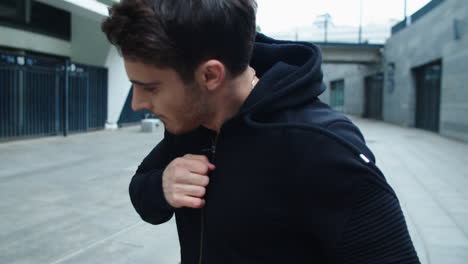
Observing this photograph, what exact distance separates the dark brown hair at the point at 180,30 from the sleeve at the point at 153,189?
0.37 m

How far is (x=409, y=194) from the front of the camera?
6527 millimetres

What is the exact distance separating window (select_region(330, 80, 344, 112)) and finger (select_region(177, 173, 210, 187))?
123 feet

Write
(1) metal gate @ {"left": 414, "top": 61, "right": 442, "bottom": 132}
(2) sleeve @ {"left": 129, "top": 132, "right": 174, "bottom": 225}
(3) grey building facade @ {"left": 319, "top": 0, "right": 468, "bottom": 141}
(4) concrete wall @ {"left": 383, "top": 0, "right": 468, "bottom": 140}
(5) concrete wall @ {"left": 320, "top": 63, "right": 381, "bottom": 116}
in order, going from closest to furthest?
(2) sleeve @ {"left": 129, "top": 132, "right": 174, "bottom": 225}, (4) concrete wall @ {"left": 383, "top": 0, "right": 468, "bottom": 140}, (3) grey building facade @ {"left": 319, "top": 0, "right": 468, "bottom": 141}, (1) metal gate @ {"left": 414, "top": 61, "right": 442, "bottom": 132}, (5) concrete wall @ {"left": 320, "top": 63, "right": 381, "bottom": 116}

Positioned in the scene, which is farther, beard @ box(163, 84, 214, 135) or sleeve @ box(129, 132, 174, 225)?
sleeve @ box(129, 132, 174, 225)

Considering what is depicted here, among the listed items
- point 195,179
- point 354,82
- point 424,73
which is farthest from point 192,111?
point 354,82

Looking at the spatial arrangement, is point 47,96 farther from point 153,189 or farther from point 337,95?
point 337,95

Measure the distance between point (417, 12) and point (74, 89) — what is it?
1641 cm

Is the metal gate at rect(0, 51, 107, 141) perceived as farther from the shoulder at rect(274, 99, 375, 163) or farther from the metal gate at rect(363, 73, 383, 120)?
the metal gate at rect(363, 73, 383, 120)

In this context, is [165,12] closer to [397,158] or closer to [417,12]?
[397,158]

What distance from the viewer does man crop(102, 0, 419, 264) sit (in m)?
0.94

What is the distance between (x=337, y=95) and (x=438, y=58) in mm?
22904

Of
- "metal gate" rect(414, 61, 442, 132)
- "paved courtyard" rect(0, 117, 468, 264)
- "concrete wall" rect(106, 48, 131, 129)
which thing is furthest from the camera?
"metal gate" rect(414, 61, 442, 132)

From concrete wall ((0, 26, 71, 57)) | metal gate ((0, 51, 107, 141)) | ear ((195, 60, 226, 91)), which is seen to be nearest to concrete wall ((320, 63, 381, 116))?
metal gate ((0, 51, 107, 141))

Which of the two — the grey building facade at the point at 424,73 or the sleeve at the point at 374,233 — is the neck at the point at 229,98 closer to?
the sleeve at the point at 374,233
